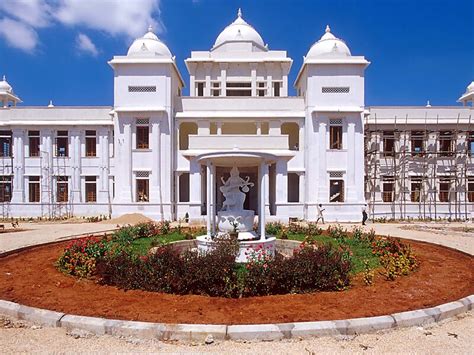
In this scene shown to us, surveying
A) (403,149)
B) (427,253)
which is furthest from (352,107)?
(427,253)

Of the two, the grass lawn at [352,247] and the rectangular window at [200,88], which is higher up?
the rectangular window at [200,88]

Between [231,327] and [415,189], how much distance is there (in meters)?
25.2

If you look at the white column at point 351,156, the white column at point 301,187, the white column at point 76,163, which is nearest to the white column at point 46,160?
the white column at point 76,163

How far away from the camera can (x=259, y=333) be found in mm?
4301

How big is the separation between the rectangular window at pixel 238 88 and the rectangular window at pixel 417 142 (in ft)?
43.2

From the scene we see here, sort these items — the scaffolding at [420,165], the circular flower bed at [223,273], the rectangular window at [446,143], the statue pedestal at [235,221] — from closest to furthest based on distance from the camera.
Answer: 1. the circular flower bed at [223,273]
2. the statue pedestal at [235,221]
3. the scaffolding at [420,165]
4. the rectangular window at [446,143]

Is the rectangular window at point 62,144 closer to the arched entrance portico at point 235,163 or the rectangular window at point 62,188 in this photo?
the rectangular window at point 62,188

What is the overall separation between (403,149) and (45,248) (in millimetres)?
24161

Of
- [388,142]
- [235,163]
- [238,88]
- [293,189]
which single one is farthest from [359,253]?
[238,88]

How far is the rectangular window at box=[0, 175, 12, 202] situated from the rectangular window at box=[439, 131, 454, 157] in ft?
107

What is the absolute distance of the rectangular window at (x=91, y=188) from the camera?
86.4ft

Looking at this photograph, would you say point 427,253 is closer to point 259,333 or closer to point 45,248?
point 259,333

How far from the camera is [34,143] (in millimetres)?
26547

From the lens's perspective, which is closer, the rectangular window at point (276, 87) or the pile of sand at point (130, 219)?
the pile of sand at point (130, 219)
